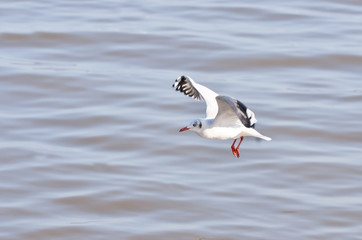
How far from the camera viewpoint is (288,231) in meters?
10.8

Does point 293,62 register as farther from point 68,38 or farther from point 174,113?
point 68,38

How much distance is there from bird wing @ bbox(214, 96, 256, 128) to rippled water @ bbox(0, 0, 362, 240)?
158cm

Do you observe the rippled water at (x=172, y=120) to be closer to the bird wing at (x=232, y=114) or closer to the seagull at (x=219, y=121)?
the seagull at (x=219, y=121)

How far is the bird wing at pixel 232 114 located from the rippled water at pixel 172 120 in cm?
158

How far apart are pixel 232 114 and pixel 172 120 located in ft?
14.7

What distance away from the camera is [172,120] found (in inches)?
556

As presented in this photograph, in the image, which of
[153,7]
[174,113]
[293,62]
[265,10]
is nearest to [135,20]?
[153,7]

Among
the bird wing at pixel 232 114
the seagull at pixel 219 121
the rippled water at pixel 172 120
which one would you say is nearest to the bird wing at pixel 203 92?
the seagull at pixel 219 121

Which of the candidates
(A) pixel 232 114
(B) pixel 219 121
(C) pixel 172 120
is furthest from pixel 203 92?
(C) pixel 172 120

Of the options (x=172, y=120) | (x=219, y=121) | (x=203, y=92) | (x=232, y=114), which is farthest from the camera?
(x=172, y=120)

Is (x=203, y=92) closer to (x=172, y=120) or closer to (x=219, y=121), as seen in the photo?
(x=219, y=121)

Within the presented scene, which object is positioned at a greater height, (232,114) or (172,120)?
(172,120)

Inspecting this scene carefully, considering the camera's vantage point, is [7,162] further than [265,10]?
No

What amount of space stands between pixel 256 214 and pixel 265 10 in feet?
31.1
